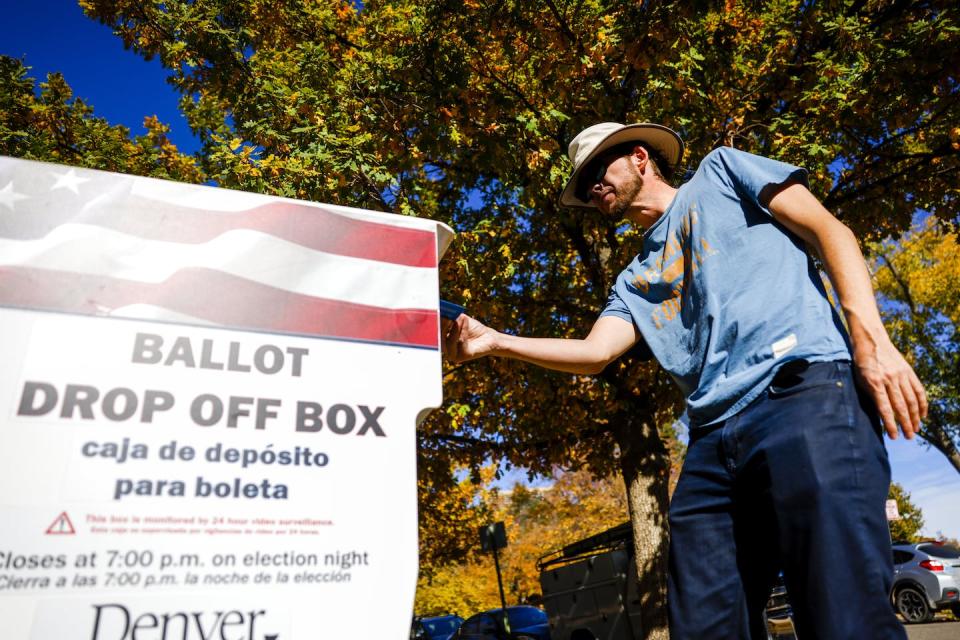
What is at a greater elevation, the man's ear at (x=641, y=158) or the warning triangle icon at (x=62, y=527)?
the man's ear at (x=641, y=158)


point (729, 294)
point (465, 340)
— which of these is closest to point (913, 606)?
point (729, 294)

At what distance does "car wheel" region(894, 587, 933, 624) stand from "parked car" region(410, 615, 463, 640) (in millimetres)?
10111

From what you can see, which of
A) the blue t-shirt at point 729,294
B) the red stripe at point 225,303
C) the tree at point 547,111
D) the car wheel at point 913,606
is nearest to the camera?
the red stripe at point 225,303

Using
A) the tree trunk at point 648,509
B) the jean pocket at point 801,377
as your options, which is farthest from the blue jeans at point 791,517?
the tree trunk at point 648,509

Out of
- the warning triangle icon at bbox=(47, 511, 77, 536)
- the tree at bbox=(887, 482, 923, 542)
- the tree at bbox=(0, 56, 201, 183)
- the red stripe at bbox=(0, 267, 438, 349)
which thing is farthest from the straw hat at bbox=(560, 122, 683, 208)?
the tree at bbox=(887, 482, 923, 542)

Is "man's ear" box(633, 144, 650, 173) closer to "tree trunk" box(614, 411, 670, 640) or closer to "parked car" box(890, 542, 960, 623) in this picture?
"tree trunk" box(614, 411, 670, 640)

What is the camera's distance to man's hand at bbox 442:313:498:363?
6.37ft

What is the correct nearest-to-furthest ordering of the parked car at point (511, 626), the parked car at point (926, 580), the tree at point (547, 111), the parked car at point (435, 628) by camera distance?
the tree at point (547, 111) → the parked car at point (926, 580) → the parked car at point (511, 626) → the parked car at point (435, 628)

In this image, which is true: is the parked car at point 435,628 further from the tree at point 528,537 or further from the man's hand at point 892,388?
the man's hand at point 892,388

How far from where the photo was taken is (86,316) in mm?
1268

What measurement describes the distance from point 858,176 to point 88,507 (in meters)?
8.77

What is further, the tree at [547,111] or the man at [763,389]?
the tree at [547,111]

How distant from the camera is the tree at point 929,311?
2019cm

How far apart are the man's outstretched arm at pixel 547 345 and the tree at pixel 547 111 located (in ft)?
12.3
